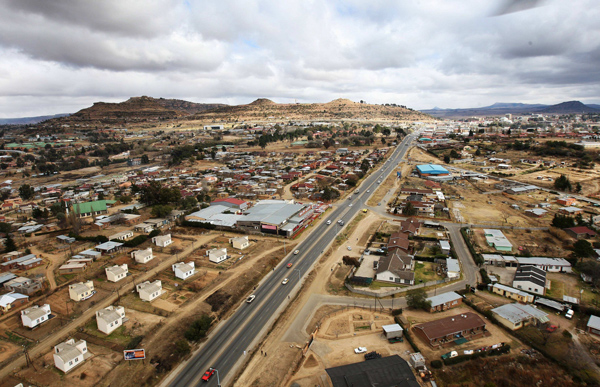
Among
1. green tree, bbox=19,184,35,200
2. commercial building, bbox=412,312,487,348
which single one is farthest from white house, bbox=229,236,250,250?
green tree, bbox=19,184,35,200

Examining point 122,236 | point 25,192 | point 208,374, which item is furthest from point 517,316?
point 25,192

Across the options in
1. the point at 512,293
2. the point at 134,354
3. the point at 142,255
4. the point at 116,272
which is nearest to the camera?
the point at 134,354

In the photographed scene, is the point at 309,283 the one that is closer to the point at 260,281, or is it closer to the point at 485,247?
the point at 260,281

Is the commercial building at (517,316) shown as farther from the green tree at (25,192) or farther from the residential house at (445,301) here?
the green tree at (25,192)

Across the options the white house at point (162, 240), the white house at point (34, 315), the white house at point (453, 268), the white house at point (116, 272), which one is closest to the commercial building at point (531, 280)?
the white house at point (453, 268)

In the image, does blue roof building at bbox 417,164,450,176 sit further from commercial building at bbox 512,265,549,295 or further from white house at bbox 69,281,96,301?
white house at bbox 69,281,96,301

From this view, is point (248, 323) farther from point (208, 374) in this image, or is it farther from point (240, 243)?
point (240, 243)
